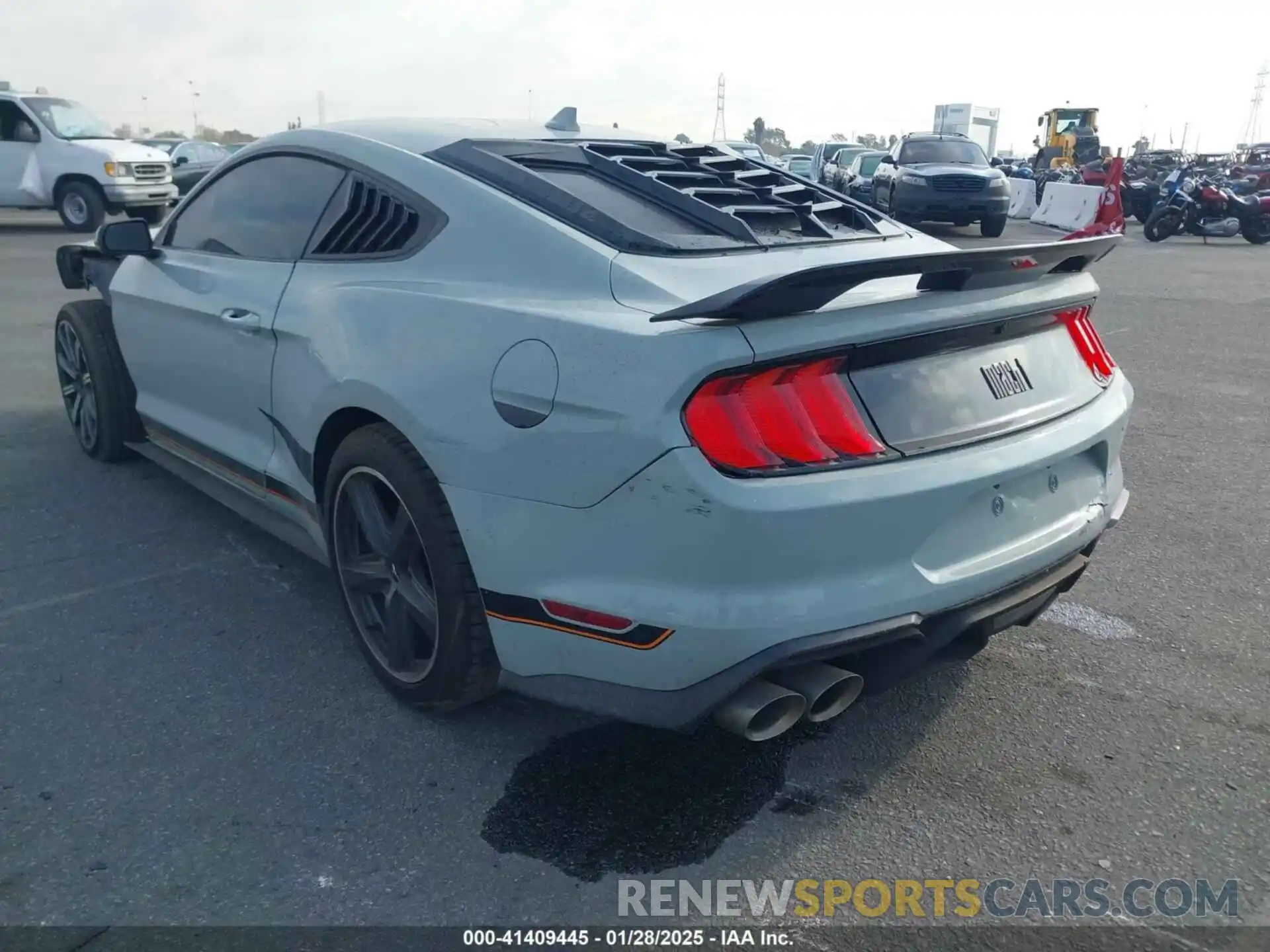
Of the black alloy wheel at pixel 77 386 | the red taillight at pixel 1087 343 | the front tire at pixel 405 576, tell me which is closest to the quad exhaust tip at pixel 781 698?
the front tire at pixel 405 576

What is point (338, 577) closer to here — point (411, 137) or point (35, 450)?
point (411, 137)

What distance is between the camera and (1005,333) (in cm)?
267

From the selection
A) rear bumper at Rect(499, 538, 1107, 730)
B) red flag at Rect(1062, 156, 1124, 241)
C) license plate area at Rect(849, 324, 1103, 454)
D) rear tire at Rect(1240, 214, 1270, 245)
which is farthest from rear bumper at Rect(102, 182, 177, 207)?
rear tire at Rect(1240, 214, 1270, 245)

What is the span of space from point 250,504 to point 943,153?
1822 cm

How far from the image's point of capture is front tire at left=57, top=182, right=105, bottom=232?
17391 mm

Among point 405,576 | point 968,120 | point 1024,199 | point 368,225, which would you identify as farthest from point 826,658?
point 968,120

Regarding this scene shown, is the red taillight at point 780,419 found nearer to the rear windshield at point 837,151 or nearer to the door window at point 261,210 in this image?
the door window at point 261,210

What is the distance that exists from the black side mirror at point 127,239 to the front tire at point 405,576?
1.80 meters

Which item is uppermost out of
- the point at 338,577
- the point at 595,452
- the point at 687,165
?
the point at 687,165

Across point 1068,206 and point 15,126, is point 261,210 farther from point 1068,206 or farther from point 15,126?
point 1068,206

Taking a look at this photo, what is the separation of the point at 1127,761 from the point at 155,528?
3.70 m

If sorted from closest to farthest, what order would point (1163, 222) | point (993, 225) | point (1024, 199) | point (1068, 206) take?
point (993, 225) < point (1163, 222) < point (1068, 206) < point (1024, 199)

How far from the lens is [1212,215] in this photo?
1870 cm

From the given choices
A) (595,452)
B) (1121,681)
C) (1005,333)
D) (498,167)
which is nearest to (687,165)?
(498,167)
